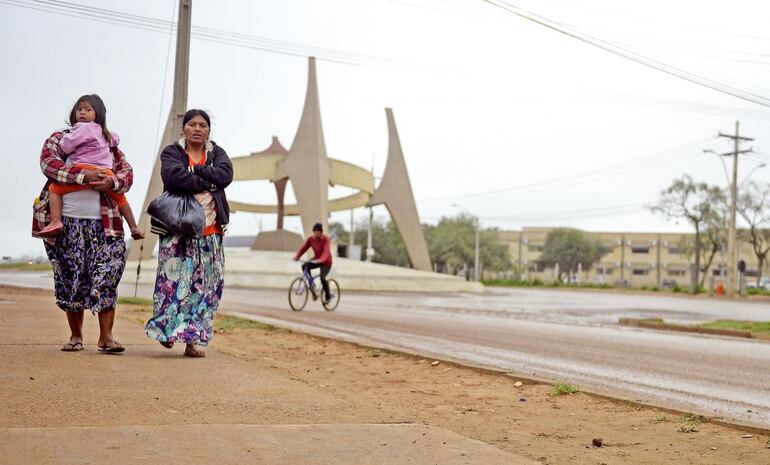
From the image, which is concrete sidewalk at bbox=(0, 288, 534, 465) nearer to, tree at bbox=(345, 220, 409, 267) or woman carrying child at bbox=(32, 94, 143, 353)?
woman carrying child at bbox=(32, 94, 143, 353)

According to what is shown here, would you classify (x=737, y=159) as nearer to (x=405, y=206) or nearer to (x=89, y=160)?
(x=405, y=206)

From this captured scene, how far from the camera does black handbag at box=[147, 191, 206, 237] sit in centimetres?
742

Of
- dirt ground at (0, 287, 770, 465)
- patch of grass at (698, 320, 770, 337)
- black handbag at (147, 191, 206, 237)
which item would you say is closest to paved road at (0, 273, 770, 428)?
dirt ground at (0, 287, 770, 465)

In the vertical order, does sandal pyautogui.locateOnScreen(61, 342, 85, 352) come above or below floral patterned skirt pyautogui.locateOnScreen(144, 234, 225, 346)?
below

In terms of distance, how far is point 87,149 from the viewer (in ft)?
24.0

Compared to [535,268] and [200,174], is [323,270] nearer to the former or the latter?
[200,174]

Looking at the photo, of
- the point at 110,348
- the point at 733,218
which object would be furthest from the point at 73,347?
the point at 733,218

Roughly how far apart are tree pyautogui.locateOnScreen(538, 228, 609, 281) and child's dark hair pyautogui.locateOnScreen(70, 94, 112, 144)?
Result: 11722 cm

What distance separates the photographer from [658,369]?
10.2 meters

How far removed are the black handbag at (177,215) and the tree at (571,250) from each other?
4604 inches

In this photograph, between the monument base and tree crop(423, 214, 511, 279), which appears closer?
the monument base

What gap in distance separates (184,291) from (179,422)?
119 inches

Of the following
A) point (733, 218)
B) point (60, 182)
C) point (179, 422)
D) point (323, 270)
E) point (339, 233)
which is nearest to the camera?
point (179, 422)

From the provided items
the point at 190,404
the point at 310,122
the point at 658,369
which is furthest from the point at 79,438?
the point at 310,122
